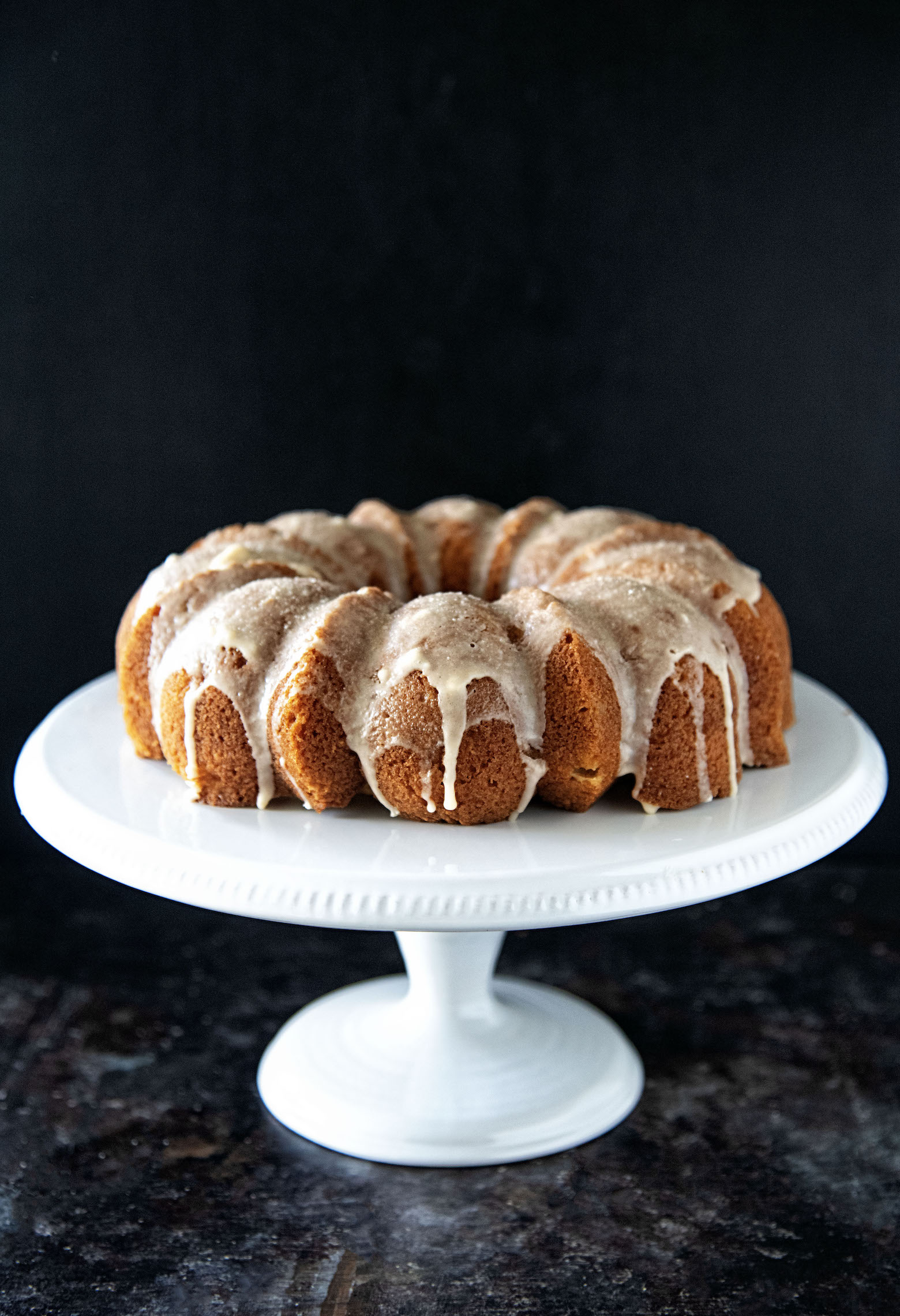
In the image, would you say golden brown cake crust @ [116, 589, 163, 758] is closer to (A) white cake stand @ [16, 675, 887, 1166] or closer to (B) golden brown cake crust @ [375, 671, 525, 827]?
(A) white cake stand @ [16, 675, 887, 1166]

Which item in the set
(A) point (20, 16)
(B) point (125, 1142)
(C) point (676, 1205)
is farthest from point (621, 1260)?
(A) point (20, 16)

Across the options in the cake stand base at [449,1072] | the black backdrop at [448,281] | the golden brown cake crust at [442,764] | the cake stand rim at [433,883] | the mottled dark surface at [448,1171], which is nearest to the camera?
the cake stand rim at [433,883]

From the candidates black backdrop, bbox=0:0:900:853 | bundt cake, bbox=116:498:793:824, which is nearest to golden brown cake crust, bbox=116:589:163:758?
bundt cake, bbox=116:498:793:824

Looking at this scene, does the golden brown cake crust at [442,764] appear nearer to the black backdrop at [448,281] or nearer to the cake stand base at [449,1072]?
the cake stand base at [449,1072]

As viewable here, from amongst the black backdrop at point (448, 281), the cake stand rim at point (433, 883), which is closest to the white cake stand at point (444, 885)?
the cake stand rim at point (433, 883)

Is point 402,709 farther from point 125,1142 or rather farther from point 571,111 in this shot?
point 571,111

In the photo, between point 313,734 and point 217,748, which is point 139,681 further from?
point 313,734
